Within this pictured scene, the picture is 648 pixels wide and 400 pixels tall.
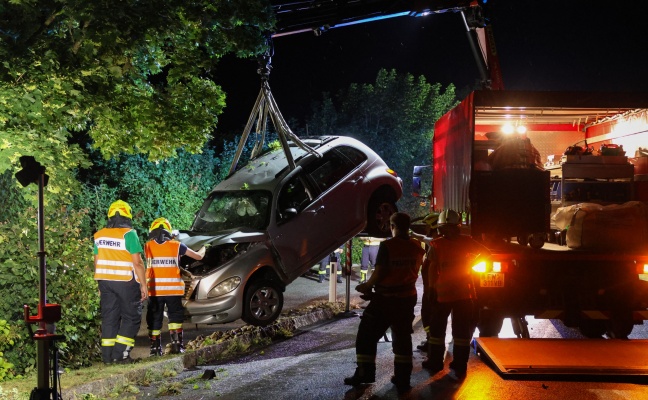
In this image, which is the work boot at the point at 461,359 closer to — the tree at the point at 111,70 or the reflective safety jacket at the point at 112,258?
the reflective safety jacket at the point at 112,258

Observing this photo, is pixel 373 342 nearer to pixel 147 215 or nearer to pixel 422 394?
pixel 422 394

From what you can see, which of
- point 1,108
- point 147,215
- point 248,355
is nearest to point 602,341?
point 248,355

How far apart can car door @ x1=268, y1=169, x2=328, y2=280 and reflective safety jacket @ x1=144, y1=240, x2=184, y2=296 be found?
1.77m

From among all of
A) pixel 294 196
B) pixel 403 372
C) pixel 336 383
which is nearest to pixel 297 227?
pixel 294 196

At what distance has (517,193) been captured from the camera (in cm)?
821

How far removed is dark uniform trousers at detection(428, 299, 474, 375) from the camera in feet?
23.4

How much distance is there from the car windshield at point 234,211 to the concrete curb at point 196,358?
152 centimetres

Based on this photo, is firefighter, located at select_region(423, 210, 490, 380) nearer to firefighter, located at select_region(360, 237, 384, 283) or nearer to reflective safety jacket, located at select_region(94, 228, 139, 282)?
reflective safety jacket, located at select_region(94, 228, 139, 282)

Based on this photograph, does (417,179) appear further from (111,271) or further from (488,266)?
(111,271)

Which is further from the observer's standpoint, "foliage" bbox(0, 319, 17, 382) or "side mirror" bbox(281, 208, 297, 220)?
"side mirror" bbox(281, 208, 297, 220)

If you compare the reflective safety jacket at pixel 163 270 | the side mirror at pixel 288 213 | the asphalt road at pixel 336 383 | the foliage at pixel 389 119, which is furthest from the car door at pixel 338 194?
the foliage at pixel 389 119

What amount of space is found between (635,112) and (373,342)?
18.1 feet

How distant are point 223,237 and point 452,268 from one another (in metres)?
3.50

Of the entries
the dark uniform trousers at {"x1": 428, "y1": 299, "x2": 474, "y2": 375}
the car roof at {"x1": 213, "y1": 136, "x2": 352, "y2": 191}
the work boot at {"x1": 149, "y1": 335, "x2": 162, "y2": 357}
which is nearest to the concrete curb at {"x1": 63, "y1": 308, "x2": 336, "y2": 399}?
the work boot at {"x1": 149, "y1": 335, "x2": 162, "y2": 357}
